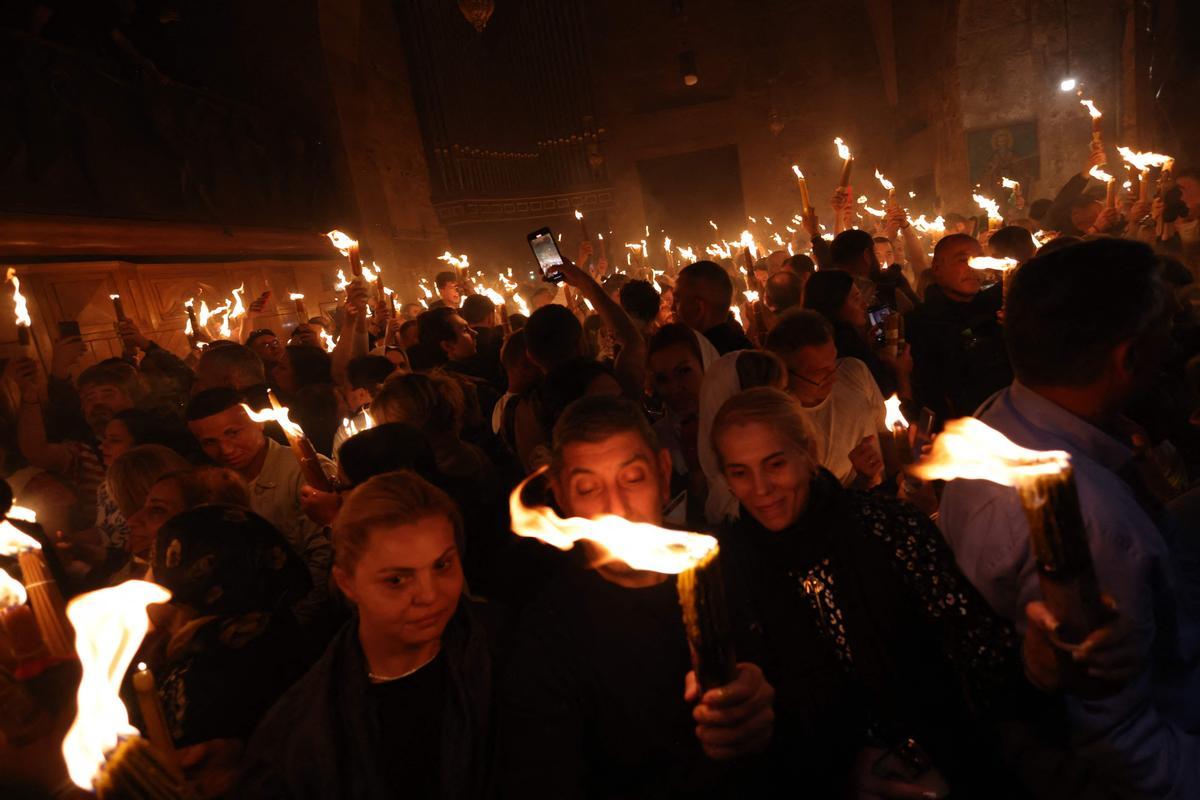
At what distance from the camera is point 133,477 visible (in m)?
2.86

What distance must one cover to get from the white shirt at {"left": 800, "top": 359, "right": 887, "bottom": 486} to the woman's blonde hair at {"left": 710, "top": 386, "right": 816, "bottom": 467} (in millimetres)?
862

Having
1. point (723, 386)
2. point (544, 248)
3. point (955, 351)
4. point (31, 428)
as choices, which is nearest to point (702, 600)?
point (723, 386)

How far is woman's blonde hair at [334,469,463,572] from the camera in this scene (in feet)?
6.25

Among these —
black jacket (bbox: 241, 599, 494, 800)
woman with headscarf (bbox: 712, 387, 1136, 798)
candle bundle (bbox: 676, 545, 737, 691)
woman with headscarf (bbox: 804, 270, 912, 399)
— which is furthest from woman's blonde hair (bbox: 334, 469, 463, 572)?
woman with headscarf (bbox: 804, 270, 912, 399)

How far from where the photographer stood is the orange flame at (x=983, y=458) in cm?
96

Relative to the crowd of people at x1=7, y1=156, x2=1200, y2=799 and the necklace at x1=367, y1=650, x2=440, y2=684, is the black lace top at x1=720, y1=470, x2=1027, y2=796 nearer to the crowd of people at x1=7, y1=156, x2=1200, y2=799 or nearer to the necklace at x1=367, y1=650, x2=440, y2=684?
the crowd of people at x1=7, y1=156, x2=1200, y2=799

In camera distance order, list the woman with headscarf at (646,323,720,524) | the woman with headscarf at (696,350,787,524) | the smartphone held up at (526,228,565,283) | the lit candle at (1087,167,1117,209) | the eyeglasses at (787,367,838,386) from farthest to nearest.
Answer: the smartphone held up at (526,228,565,283) < the lit candle at (1087,167,1117,209) < the woman with headscarf at (646,323,720,524) < the eyeglasses at (787,367,838,386) < the woman with headscarf at (696,350,787,524)

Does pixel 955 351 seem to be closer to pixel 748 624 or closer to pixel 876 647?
pixel 876 647

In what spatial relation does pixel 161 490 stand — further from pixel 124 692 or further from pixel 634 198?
pixel 634 198

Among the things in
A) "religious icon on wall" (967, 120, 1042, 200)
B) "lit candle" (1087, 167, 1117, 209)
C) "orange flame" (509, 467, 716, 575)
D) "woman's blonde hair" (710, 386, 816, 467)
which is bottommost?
"woman's blonde hair" (710, 386, 816, 467)

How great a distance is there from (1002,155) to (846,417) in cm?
1366

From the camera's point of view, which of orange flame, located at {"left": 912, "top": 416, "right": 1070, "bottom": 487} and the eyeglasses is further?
the eyeglasses

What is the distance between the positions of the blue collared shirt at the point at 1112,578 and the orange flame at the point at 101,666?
5.56 ft

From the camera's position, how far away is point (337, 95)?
12.7m
